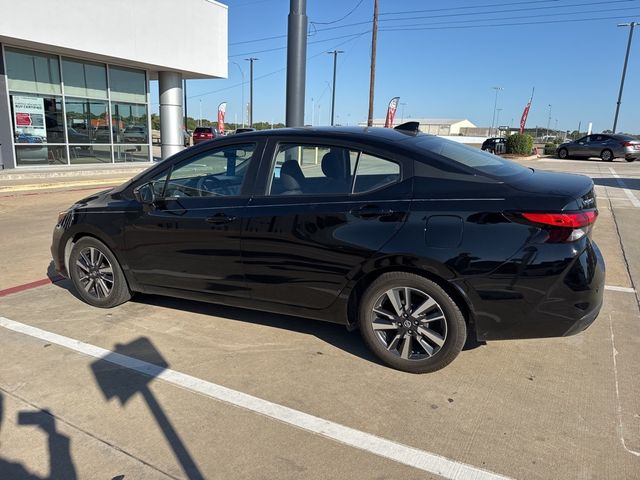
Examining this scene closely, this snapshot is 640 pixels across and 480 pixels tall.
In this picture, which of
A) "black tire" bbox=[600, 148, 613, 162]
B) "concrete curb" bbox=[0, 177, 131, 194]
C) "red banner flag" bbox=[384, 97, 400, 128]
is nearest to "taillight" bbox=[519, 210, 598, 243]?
"concrete curb" bbox=[0, 177, 131, 194]

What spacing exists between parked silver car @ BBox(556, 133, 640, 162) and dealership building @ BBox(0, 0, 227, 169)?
782 inches

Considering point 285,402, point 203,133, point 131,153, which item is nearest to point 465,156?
point 285,402

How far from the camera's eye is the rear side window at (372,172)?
342 centimetres

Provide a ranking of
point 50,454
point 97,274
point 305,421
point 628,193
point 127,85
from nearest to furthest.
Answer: point 50,454
point 305,421
point 97,274
point 628,193
point 127,85

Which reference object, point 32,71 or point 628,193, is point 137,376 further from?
point 32,71

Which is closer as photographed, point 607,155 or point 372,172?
point 372,172

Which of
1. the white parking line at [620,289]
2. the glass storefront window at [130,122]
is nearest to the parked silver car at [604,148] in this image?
the glass storefront window at [130,122]

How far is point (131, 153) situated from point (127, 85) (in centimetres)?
246

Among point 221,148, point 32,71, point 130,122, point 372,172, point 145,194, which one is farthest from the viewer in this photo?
point 130,122

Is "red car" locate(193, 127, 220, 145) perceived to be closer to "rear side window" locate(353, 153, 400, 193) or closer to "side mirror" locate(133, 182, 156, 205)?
"side mirror" locate(133, 182, 156, 205)

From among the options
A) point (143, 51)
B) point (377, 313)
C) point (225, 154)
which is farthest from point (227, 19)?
point (377, 313)

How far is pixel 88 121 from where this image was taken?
16750 mm

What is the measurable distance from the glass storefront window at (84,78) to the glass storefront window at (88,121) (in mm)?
254

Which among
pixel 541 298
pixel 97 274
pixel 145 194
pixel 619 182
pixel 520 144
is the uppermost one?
pixel 520 144
